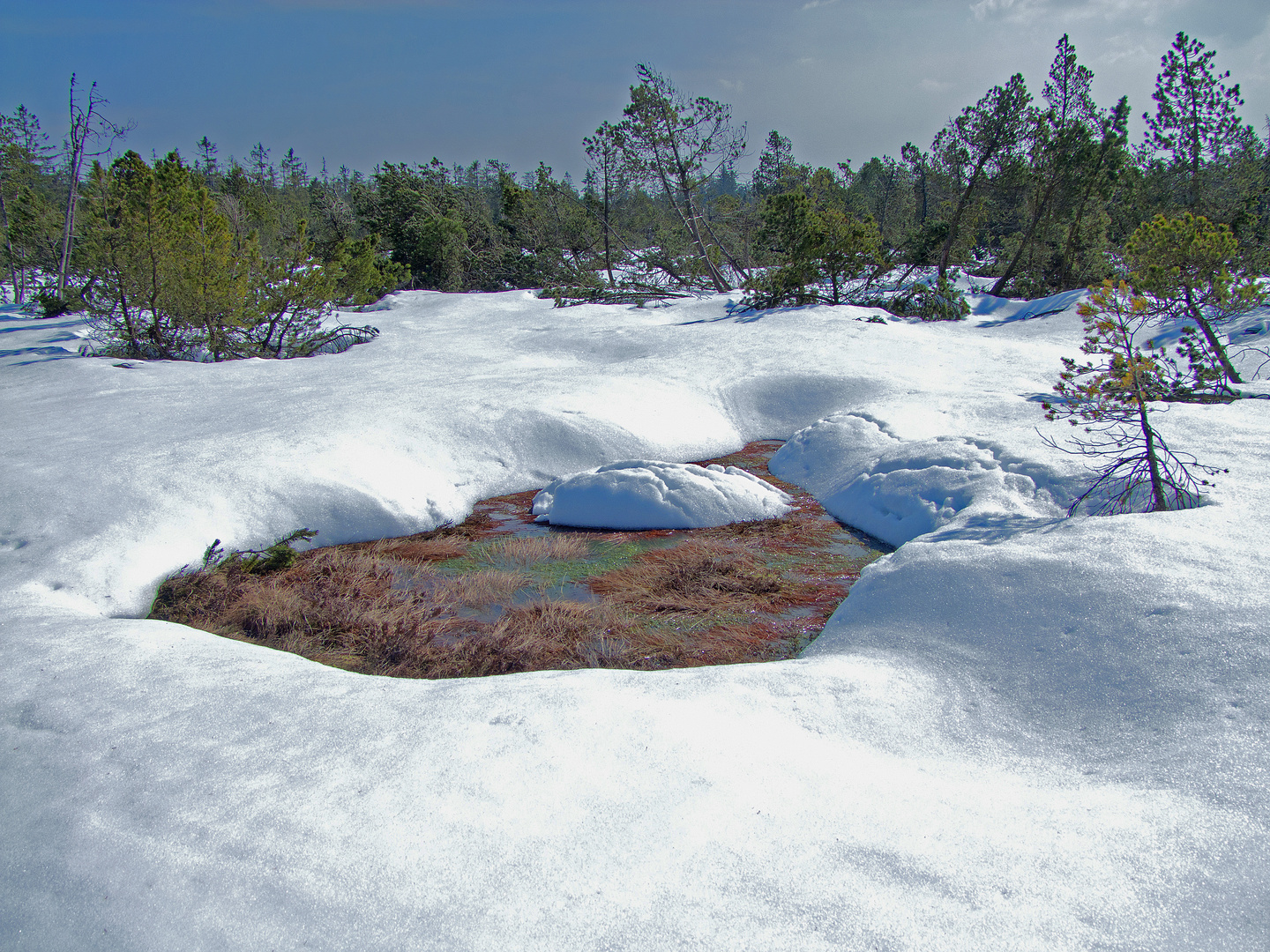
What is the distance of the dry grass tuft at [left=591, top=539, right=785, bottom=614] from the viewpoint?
4.27m

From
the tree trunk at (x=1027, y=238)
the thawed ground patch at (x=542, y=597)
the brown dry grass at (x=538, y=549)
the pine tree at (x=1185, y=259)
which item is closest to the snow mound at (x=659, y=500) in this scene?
the thawed ground patch at (x=542, y=597)

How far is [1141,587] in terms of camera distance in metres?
2.86

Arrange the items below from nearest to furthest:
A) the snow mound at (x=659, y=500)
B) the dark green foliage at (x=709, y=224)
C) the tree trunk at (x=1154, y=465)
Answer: the tree trunk at (x=1154, y=465) → the snow mound at (x=659, y=500) → the dark green foliage at (x=709, y=224)

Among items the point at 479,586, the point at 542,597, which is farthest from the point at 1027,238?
the point at 479,586

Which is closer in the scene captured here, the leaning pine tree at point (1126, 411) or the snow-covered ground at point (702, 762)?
the snow-covered ground at point (702, 762)

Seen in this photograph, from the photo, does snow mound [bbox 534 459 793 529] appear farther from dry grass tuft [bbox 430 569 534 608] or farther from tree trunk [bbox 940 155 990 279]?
tree trunk [bbox 940 155 990 279]

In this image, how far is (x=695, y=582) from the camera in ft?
14.8

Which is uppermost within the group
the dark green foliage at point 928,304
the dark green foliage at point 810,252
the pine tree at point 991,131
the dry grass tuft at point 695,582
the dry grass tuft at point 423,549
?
the pine tree at point 991,131

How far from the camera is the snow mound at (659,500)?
5.62m

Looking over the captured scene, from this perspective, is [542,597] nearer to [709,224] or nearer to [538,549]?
[538,549]

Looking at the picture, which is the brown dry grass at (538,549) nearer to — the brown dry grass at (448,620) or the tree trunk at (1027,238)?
the brown dry grass at (448,620)

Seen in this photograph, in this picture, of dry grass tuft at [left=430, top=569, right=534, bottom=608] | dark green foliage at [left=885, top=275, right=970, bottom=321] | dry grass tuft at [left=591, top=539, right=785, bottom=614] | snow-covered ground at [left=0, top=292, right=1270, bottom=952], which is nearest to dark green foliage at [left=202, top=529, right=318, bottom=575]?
snow-covered ground at [left=0, top=292, right=1270, bottom=952]

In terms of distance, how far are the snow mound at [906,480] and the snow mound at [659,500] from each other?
2.15 ft

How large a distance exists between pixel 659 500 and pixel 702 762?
3.56 meters
